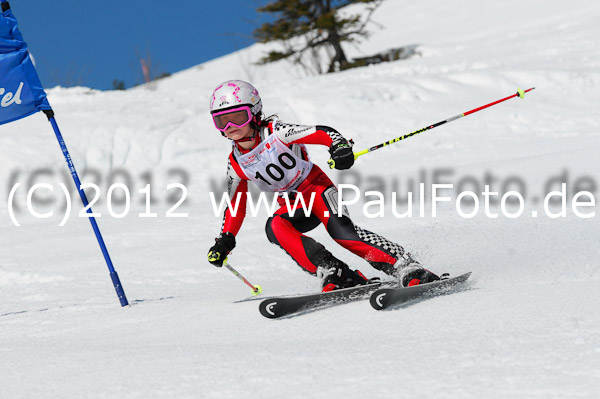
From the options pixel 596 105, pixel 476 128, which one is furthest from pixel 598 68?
pixel 476 128

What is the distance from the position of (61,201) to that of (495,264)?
779cm

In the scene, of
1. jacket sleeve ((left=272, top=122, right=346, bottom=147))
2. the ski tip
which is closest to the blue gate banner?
jacket sleeve ((left=272, top=122, right=346, bottom=147))

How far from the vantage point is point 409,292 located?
342 cm

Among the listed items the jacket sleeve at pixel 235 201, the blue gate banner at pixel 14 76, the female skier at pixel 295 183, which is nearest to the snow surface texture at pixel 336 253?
Answer: the female skier at pixel 295 183

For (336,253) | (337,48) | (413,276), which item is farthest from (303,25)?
(413,276)

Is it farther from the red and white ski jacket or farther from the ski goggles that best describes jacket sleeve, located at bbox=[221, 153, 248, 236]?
the ski goggles

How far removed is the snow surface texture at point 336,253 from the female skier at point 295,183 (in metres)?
0.35

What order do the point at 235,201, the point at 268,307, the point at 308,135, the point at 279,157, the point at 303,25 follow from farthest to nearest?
the point at 303,25, the point at 235,201, the point at 279,157, the point at 308,135, the point at 268,307

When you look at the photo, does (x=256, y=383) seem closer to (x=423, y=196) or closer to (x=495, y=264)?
(x=495, y=264)

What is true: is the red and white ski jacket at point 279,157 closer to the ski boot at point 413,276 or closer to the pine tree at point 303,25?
the ski boot at point 413,276

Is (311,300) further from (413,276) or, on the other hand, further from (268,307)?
(413,276)

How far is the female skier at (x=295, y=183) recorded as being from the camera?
3715mm

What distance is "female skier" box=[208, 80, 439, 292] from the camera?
371cm

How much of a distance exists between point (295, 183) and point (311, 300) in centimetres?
78
